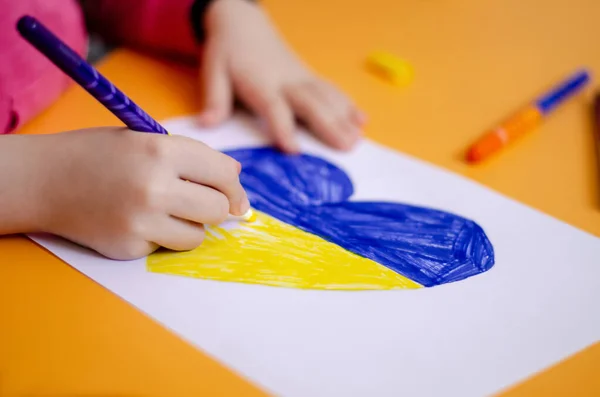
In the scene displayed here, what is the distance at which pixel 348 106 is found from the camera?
61 centimetres

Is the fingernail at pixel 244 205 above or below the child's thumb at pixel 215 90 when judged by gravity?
below

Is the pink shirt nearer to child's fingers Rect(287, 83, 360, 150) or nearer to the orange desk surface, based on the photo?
the orange desk surface

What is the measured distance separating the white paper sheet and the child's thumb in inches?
8.3

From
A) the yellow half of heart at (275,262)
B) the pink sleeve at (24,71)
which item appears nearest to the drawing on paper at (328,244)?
the yellow half of heart at (275,262)

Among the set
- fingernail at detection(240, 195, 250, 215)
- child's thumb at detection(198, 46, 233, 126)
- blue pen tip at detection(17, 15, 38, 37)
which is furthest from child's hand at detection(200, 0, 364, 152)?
blue pen tip at detection(17, 15, 38, 37)

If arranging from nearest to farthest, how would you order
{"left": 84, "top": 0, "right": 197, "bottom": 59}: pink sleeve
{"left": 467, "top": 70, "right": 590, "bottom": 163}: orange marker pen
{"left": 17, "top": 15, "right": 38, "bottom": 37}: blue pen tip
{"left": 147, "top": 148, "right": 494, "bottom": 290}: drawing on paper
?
{"left": 17, "top": 15, "right": 38, "bottom": 37}: blue pen tip < {"left": 147, "top": 148, "right": 494, "bottom": 290}: drawing on paper < {"left": 467, "top": 70, "right": 590, "bottom": 163}: orange marker pen < {"left": 84, "top": 0, "right": 197, "bottom": 59}: pink sleeve

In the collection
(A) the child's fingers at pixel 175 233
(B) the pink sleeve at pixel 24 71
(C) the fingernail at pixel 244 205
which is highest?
(B) the pink sleeve at pixel 24 71

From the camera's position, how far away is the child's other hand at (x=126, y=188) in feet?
1.33

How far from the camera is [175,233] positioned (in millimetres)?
426

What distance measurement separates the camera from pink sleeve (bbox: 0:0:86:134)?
1.73 ft

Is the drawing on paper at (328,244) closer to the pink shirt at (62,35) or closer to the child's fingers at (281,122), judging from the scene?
the child's fingers at (281,122)

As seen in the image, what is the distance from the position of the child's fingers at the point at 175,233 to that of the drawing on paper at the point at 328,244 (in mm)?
11

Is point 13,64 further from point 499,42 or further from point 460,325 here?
point 499,42

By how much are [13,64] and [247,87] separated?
23cm
